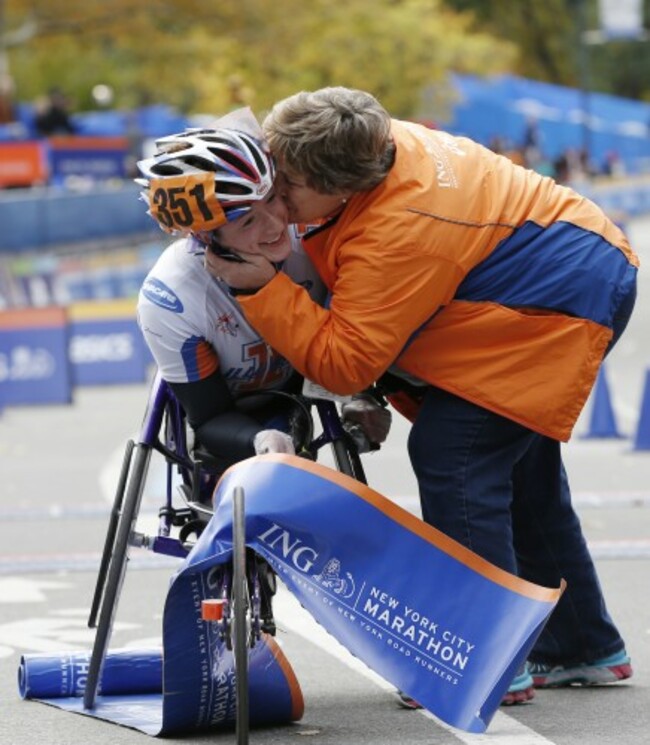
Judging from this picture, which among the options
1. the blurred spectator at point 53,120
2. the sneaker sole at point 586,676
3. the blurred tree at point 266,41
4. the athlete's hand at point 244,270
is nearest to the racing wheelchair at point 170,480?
the athlete's hand at point 244,270

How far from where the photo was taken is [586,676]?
662cm

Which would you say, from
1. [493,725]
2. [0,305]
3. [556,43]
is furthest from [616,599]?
[556,43]

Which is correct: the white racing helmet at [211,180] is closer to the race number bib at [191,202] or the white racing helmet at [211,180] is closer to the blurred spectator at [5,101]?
the race number bib at [191,202]

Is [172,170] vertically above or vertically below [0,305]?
above

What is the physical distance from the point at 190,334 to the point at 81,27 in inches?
1781

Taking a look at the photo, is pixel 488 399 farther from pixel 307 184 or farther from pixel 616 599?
pixel 616 599

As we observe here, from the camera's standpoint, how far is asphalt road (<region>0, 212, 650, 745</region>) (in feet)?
19.7

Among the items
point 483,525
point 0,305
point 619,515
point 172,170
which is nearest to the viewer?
point 172,170

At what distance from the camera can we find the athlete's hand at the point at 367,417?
6164 millimetres

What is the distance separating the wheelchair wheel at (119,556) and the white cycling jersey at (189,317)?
32 centimetres

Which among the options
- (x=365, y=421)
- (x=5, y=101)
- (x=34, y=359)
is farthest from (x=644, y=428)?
(x=5, y=101)

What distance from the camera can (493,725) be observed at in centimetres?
598

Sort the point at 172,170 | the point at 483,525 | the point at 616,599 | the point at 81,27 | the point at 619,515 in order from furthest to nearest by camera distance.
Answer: the point at 81,27 < the point at 619,515 < the point at 616,599 < the point at 483,525 < the point at 172,170

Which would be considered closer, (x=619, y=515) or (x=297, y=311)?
(x=297, y=311)
